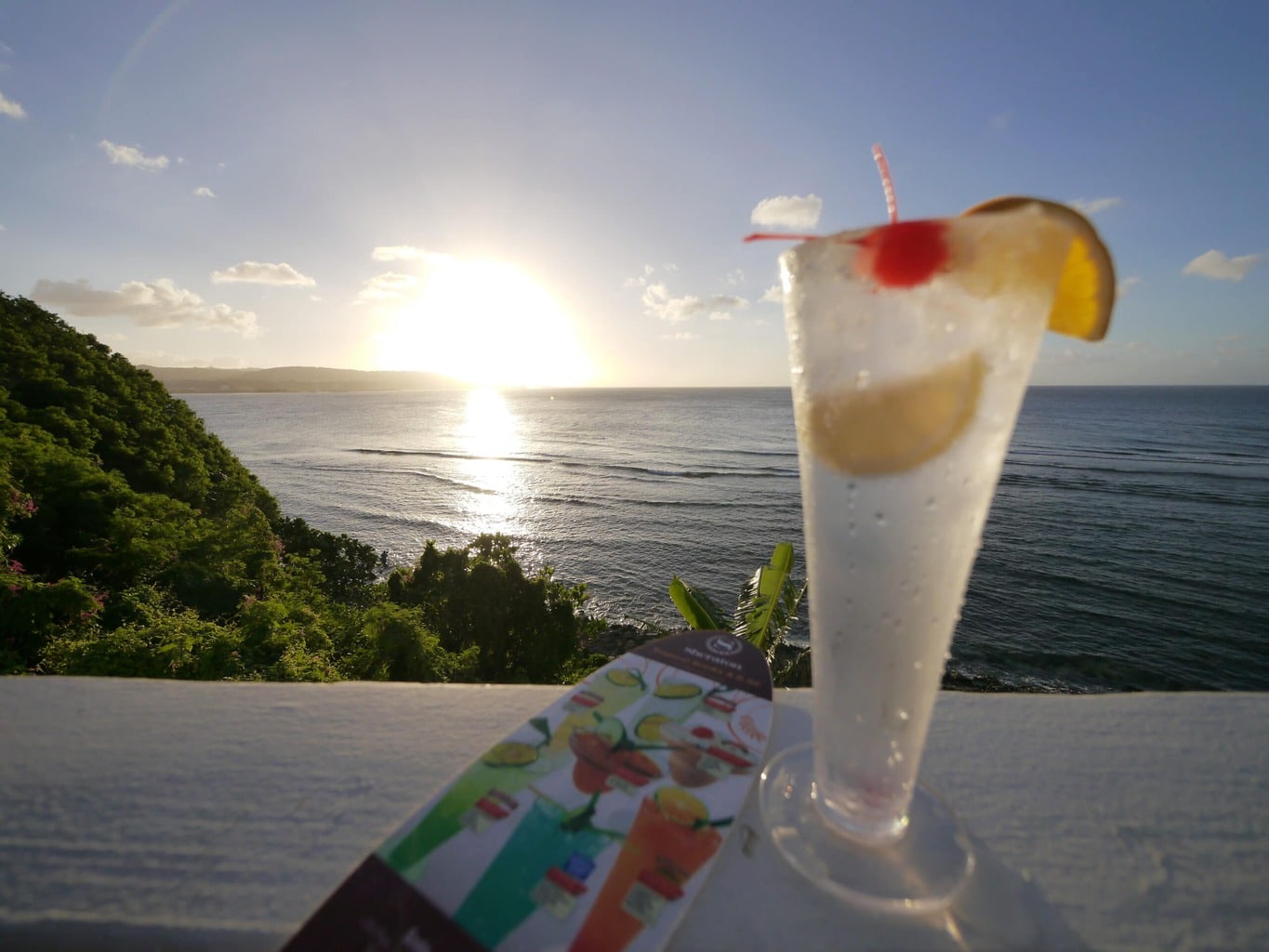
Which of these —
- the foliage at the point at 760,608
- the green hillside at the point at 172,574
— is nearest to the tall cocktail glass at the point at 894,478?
the foliage at the point at 760,608

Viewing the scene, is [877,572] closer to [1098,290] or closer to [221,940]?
[1098,290]

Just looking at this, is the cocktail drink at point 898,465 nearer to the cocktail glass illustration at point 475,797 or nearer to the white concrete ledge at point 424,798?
the white concrete ledge at point 424,798

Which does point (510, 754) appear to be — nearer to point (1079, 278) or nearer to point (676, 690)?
point (676, 690)

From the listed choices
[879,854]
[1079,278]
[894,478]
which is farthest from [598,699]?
[1079,278]

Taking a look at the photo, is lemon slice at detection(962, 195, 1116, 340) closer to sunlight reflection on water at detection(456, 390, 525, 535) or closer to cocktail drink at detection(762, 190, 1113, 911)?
cocktail drink at detection(762, 190, 1113, 911)

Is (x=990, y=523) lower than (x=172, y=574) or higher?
lower

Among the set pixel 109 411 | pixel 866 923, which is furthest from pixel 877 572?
pixel 109 411
